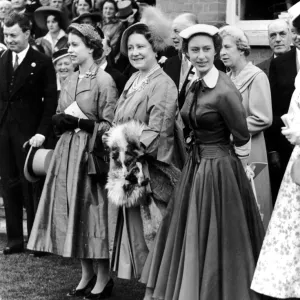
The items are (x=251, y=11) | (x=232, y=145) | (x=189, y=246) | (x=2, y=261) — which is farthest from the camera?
(x=251, y=11)

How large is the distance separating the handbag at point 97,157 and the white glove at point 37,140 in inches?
54.8

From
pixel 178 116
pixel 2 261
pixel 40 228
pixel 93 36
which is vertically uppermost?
pixel 93 36

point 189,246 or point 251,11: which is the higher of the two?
point 251,11

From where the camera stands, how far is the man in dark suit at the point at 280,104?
805cm

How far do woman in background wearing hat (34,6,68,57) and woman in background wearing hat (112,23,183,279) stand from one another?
445 cm

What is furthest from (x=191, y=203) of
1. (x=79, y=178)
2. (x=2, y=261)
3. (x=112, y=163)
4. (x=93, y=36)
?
(x=2, y=261)

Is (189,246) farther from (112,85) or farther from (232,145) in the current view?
(112,85)

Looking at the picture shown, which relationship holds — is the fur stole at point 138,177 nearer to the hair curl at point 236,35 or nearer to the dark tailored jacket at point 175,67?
the hair curl at point 236,35

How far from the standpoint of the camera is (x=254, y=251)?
21.9 ft

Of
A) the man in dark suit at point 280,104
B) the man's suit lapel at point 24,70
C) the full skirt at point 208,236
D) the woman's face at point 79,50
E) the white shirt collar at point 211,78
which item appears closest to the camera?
the full skirt at point 208,236

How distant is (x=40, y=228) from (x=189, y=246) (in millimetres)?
1917

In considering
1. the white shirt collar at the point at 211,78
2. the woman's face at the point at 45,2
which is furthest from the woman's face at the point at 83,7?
the white shirt collar at the point at 211,78

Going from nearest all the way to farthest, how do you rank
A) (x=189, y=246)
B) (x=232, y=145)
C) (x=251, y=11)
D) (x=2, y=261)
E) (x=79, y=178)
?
1. (x=189, y=246)
2. (x=232, y=145)
3. (x=79, y=178)
4. (x=2, y=261)
5. (x=251, y=11)

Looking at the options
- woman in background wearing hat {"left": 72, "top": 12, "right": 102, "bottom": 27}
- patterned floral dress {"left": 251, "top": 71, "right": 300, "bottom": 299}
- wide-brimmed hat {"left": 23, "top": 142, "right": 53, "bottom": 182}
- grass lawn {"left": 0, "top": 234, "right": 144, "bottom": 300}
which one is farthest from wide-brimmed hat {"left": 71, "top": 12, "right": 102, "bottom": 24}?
patterned floral dress {"left": 251, "top": 71, "right": 300, "bottom": 299}
